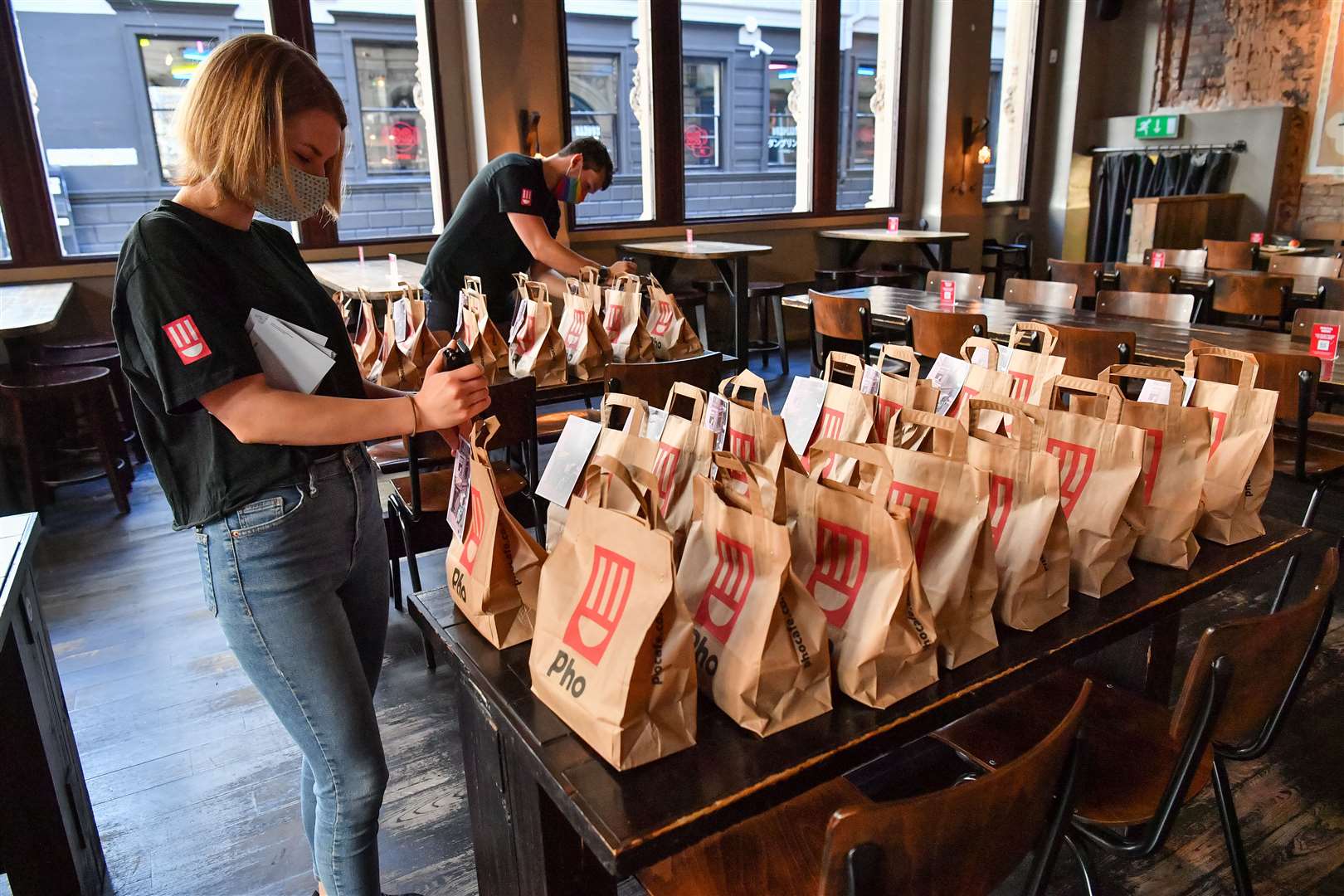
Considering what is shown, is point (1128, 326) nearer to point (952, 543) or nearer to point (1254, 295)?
point (1254, 295)

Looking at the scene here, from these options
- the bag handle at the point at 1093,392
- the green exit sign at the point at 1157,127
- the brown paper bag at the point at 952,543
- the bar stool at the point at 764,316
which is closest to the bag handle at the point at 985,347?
the bag handle at the point at 1093,392

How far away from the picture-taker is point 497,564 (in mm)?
1149

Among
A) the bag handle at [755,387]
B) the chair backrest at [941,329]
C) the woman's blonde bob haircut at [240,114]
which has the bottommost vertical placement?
the chair backrest at [941,329]

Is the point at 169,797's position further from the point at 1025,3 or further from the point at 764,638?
the point at 1025,3

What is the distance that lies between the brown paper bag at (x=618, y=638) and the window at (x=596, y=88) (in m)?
6.68

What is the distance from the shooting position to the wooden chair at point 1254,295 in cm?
422

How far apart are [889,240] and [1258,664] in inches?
232

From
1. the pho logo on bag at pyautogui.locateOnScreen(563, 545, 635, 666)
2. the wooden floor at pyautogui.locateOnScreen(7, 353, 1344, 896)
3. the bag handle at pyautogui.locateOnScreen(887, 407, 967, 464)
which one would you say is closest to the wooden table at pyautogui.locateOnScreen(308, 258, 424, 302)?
the wooden floor at pyautogui.locateOnScreen(7, 353, 1344, 896)

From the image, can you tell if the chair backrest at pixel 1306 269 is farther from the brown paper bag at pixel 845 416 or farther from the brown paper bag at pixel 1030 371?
the brown paper bag at pixel 845 416

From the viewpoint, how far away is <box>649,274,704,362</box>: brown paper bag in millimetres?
2906

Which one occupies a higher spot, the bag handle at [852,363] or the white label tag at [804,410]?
the bag handle at [852,363]

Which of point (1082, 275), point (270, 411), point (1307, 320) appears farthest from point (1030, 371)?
point (1082, 275)

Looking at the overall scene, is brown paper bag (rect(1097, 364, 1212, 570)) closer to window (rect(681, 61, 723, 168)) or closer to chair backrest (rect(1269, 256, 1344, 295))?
chair backrest (rect(1269, 256, 1344, 295))

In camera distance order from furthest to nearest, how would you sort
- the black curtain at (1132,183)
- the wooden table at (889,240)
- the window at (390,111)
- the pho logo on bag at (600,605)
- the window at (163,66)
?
1. the black curtain at (1132,183)
2. the wooden table at (889,240)
3. the window at (390,111)
4. the window at (163,66)
5. the pho logo on bag at (600,605)
